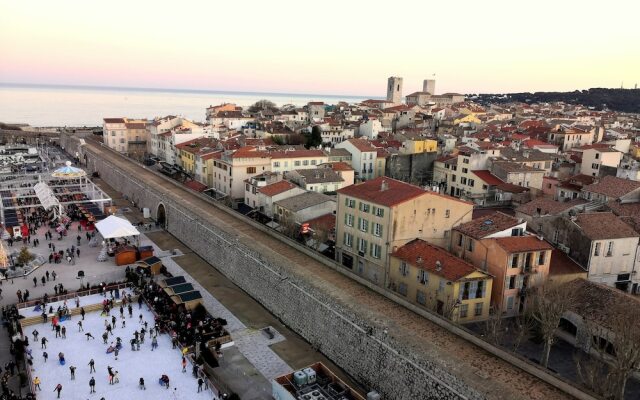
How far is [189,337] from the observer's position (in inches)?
1001

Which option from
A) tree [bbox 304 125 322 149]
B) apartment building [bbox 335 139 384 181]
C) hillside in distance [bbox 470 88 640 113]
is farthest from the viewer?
hillside in distance [bbox 470 88 640 113]

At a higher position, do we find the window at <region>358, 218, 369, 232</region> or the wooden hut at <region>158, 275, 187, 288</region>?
the window at <region>358, 218, 369, 232</region>

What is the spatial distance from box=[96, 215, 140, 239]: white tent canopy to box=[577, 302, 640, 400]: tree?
30.9 m

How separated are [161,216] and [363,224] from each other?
76.7 ft

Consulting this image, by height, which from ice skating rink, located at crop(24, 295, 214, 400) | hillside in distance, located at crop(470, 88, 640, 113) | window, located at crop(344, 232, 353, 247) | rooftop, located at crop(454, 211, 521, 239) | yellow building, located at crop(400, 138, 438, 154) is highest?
hillside in distance, located at crop(470, 88, 640, 113)

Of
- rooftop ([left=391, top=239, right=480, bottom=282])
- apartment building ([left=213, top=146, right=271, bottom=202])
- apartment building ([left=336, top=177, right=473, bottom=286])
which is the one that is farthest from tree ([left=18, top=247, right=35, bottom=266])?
rooftop ([left=391, top=239, right=480, bottom=282])

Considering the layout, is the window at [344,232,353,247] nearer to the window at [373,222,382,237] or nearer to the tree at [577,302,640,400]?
the window at [373,222,382,237]

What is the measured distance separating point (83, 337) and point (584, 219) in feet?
99.3

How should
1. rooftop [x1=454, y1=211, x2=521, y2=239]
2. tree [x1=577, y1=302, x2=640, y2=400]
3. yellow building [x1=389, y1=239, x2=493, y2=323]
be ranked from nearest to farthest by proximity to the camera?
tree [x1=577, y1=302, x2=640, y2=400] → yellow building [x1=389, y1=239, x2=493, y2=323] → rooftop [x1=454, y1=211, x2=521, y2=239]

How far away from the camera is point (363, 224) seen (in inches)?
1270

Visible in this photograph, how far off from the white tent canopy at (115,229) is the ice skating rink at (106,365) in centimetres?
1008

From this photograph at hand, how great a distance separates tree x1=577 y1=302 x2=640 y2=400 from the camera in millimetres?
17969

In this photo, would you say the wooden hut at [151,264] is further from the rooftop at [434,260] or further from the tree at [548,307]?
the tree at [548,307]

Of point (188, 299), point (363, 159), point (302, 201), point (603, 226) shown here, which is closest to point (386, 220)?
point (188, 299)
